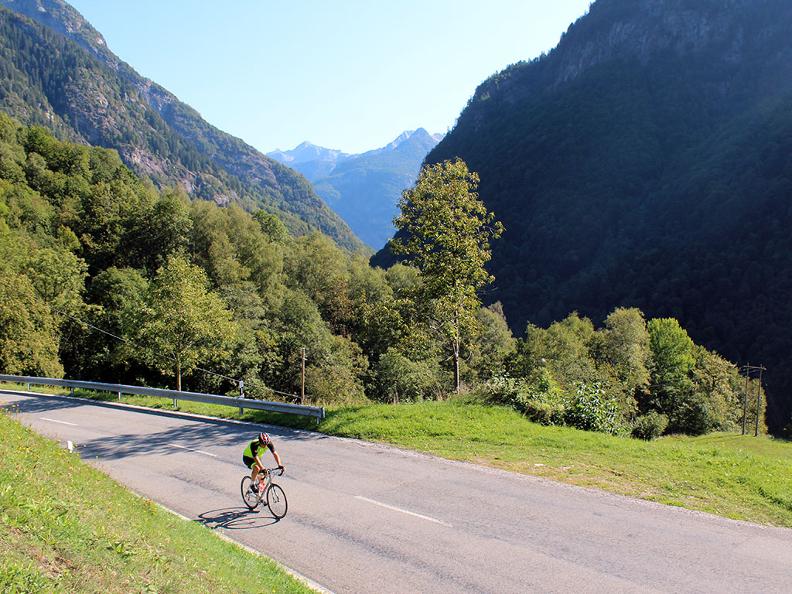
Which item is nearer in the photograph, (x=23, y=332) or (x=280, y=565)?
(x=280, y=565)

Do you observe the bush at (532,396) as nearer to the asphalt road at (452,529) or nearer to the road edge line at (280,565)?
the asphalt road at (452,529)

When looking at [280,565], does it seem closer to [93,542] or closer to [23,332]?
[93,542]

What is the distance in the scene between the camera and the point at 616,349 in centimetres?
7275

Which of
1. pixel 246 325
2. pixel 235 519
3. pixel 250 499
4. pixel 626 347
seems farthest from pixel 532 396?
pixel 626 347

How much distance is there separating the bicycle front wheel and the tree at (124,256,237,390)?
19.8 m

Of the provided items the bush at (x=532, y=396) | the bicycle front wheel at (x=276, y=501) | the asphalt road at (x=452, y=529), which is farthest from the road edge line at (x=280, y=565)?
the bush at (x=532, y=396)

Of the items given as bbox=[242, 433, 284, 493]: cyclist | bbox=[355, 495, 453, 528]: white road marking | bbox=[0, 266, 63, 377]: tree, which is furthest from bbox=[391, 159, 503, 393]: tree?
bbox=[0, 266, 63, 377]: tree

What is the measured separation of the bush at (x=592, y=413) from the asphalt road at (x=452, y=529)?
5.85 m

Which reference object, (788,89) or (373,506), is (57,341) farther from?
(788,89)

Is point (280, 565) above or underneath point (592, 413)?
A: underneath

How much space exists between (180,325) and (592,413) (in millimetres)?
22496

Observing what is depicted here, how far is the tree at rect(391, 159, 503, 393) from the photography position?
20.0 meters

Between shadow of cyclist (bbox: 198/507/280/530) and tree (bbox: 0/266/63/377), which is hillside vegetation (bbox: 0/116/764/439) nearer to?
tree (bbox: 0/266/63/377)

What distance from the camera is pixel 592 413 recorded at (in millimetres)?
18172
